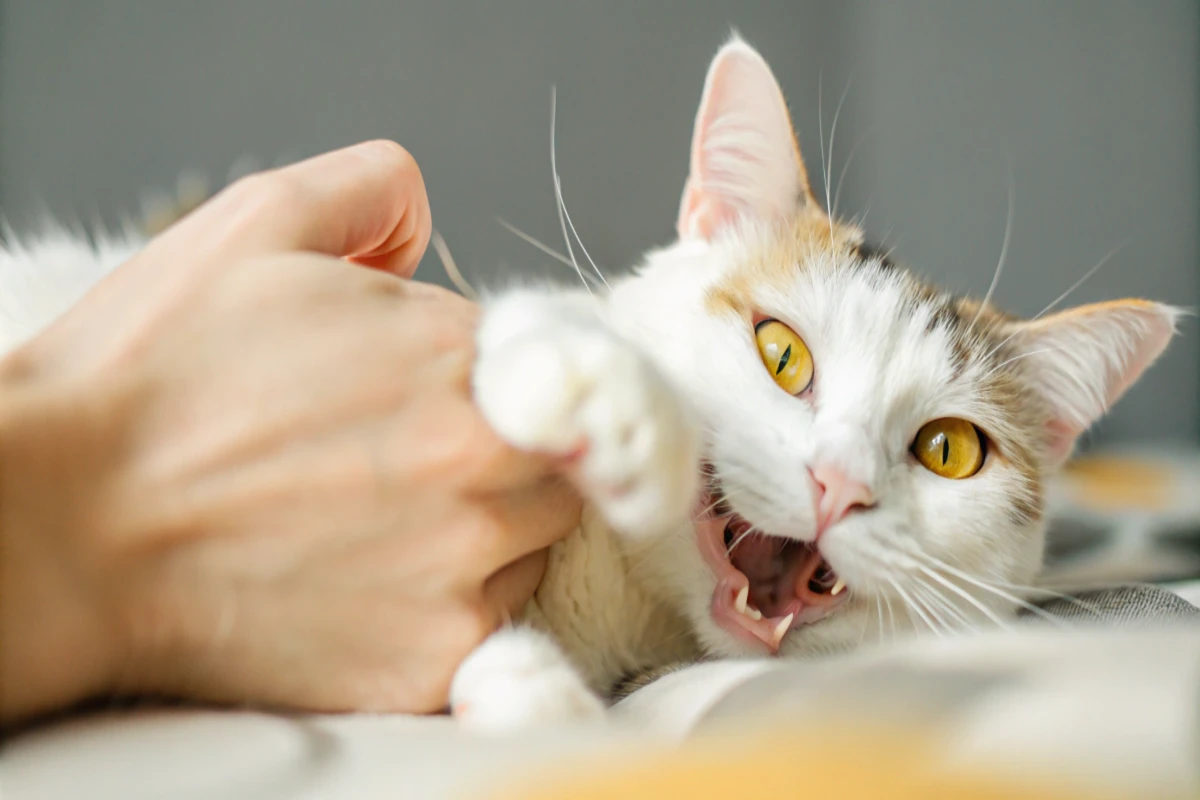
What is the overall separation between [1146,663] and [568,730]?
1.19 ft

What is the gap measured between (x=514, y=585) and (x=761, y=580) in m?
0.30

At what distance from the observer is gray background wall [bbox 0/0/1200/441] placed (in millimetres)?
1304

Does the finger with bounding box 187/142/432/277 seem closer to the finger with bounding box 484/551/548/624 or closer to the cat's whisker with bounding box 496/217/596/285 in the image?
the cat's whisker with bounding box 496/217/596/285

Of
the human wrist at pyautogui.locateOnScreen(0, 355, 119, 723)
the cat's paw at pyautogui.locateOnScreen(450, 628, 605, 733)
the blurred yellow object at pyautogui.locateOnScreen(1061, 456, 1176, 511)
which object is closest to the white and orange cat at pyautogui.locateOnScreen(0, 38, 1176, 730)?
the cat's paw at pyautogui.locateOnScreen(450, 628, 605, 733)

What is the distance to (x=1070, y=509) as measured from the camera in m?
1.71

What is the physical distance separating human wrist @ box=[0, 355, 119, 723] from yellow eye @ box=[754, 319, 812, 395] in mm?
627

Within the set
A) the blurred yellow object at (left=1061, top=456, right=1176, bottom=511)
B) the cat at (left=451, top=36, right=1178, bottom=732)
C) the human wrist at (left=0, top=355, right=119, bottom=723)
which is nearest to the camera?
the human wrist at (left=0, top=355, right=119, bottom=723)

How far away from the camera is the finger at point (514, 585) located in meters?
0.67

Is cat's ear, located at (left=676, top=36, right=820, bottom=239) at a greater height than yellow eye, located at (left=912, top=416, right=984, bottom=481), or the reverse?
cat's ear, located at (left=676, top=36, right=820, bottom=239)

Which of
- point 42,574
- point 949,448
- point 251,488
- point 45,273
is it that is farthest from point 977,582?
point 45,273

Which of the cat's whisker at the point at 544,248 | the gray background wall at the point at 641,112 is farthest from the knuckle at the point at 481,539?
the gray background wall at the point at 641,112

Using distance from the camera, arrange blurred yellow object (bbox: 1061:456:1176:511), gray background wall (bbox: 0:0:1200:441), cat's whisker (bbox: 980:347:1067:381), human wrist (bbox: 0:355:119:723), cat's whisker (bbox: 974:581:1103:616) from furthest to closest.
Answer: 1. blurred yellow object (bbox: 1061:456:1176:511)
2. gray background wall (bbox: 0:0:1200:441)
3. cat's whisker (bbox: 980:347:1067:381)
4. cat's whisker (bbox: 974:581:1103:616)
5. human wrist (bbox: 0:355:119:723)

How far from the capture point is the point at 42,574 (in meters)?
0.49

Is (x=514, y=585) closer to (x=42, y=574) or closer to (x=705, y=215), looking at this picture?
(x=42, y=574)
